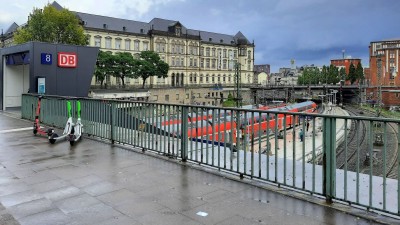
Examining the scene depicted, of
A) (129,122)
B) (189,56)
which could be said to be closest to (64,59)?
(129,122)

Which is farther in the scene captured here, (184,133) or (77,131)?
(77,131)

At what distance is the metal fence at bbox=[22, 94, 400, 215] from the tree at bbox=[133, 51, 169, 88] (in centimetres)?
6503

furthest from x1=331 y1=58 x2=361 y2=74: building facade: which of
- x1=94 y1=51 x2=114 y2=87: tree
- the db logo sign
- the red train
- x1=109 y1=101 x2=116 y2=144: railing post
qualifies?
the red train

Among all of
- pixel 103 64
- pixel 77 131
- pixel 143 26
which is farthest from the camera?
pixel 143 26

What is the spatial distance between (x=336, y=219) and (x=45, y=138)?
871 cm

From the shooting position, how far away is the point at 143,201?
15.3ft

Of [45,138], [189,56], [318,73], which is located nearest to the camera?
[45,138]

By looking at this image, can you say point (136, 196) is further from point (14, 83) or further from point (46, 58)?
point (14, 83)

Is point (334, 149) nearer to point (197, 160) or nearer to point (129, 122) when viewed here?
point (197, 160)

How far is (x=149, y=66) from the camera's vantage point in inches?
2894

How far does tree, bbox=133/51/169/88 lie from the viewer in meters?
71.8

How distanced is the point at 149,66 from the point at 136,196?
70.2 metres

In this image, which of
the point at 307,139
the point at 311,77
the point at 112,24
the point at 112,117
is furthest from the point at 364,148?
the point at 311,77

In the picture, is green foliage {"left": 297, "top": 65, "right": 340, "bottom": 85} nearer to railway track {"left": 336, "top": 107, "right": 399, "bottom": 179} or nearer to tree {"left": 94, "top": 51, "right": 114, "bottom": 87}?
tree {"left": 94, "top": 51, "right": 114, "bottom": 87}
